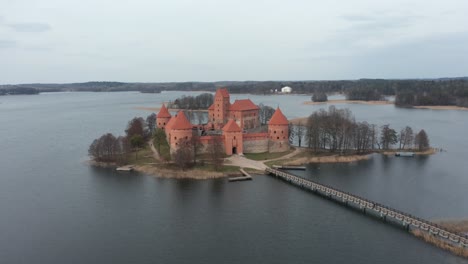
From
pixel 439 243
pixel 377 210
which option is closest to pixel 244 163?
pixel 377 210

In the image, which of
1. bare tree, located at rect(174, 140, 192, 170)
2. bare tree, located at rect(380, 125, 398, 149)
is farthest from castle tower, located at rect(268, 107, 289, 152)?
bare tree, located at rect(380, 125, 398, 149)

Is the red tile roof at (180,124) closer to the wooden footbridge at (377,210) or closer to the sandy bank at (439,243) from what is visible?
the wooden footbridge at (377,210)

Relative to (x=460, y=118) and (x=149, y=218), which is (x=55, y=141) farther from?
(x=460, y=118)

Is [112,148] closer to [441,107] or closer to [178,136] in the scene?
[178,136]

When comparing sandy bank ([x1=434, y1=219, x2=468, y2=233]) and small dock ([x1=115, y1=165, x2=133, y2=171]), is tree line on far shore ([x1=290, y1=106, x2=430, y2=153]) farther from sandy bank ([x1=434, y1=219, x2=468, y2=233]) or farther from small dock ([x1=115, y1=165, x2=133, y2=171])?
sandy bank ([x1=434, y1=219, x2=468, y2=233])

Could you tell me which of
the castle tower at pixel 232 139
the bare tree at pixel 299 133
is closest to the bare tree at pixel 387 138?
Answer: the bare tree at pixel 299 133

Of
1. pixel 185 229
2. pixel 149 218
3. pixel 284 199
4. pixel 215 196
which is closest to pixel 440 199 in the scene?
pixel 284 199
